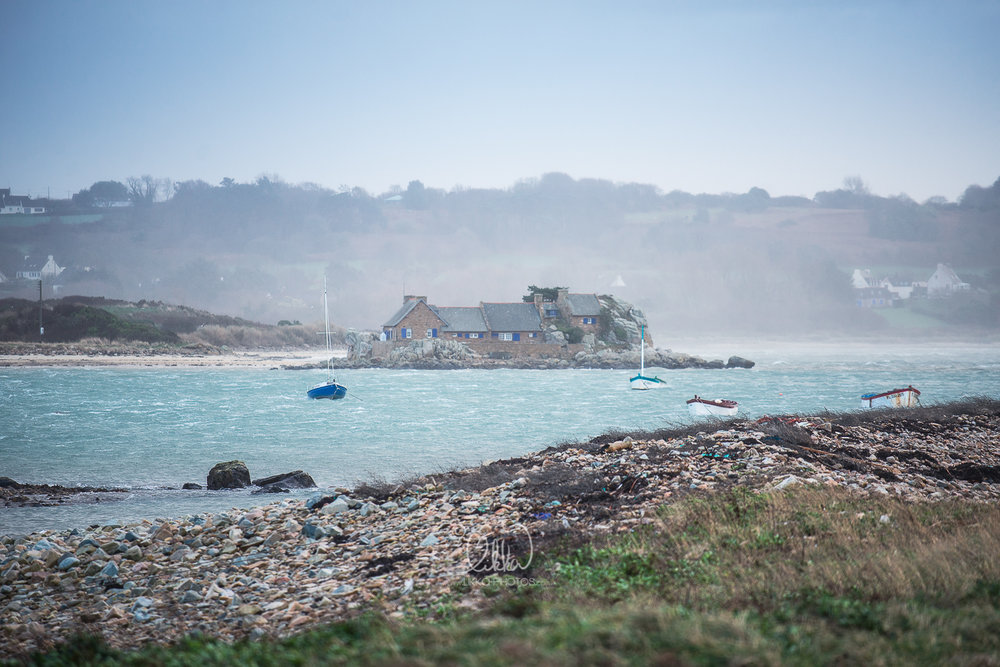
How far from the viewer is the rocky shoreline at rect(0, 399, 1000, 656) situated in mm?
8031

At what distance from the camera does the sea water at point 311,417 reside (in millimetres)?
22062

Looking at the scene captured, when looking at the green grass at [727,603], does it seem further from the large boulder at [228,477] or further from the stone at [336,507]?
the large boulder at [228,477]

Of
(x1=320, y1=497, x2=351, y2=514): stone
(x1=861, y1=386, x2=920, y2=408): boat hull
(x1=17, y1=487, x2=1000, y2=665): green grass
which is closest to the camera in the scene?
(x1=17, y1=487, x2=1000, y2=665): green grass

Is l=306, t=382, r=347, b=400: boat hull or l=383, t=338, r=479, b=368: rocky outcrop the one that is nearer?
l=306, t=382, r=347, b=400: boat hull

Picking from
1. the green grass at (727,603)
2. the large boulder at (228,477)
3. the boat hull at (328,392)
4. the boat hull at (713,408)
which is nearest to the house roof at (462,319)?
the boat hull at (328,392)

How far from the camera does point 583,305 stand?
94.3m

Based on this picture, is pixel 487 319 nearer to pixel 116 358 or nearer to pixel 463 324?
pixel 463 324

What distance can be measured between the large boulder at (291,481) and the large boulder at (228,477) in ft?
1.47

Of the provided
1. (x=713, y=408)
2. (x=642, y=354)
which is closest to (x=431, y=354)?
(x=642, y=354)

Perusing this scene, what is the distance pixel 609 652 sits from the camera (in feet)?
13.0

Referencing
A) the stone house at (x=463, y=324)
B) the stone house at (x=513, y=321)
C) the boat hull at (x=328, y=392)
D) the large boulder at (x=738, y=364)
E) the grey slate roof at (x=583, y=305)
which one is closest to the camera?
the boat hull at (x=328, y=392)

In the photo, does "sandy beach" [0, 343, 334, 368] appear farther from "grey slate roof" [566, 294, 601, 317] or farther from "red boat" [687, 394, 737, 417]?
"red boat" [687, 394, 737, 417]

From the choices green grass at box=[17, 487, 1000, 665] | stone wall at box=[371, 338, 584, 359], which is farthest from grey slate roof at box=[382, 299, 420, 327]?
green grass at box=[17, 487, 1000, 665]

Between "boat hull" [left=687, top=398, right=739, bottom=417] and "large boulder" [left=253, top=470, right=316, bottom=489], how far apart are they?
26.7 metres
